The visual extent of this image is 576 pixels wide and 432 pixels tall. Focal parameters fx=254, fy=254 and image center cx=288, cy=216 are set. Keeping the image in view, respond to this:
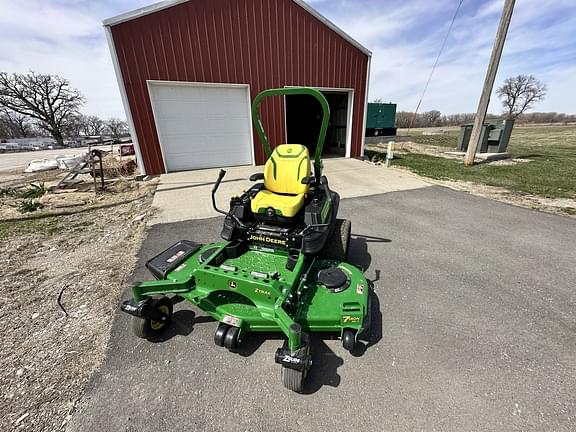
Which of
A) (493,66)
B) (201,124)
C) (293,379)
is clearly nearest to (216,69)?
(201,124)

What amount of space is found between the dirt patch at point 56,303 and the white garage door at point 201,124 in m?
4.14

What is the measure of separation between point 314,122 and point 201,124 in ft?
25.4

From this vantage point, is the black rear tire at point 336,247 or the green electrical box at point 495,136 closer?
the black rear tire at point 336,247

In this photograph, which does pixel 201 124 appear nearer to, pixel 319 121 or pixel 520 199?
→ pixel 319 121

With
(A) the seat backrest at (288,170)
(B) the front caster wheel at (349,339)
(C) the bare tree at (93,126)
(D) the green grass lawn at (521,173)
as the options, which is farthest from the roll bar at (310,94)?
(C) the bare tree at (93,126)

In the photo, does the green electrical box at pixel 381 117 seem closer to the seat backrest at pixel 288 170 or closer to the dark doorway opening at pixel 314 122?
the dark doorway opening at pixel 314 122

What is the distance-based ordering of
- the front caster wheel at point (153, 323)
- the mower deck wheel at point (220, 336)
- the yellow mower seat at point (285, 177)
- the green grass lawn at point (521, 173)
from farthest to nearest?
the green grass lawn at point (521, 173) → the yellow mower seat at point (285, 177) → the front caster wheel at point (153, 323) → the mower deck wheel at point (220, 336)

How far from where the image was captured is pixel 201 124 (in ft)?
28.5

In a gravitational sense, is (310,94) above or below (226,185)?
above

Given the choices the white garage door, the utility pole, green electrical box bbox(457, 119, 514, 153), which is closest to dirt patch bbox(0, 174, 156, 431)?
the white garage door

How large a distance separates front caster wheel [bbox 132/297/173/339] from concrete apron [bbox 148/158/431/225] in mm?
2856

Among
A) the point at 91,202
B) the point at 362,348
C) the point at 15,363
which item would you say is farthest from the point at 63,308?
the point at 91,202

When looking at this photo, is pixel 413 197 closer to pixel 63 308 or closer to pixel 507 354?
pixel 507 354

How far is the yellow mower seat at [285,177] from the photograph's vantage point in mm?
2943
